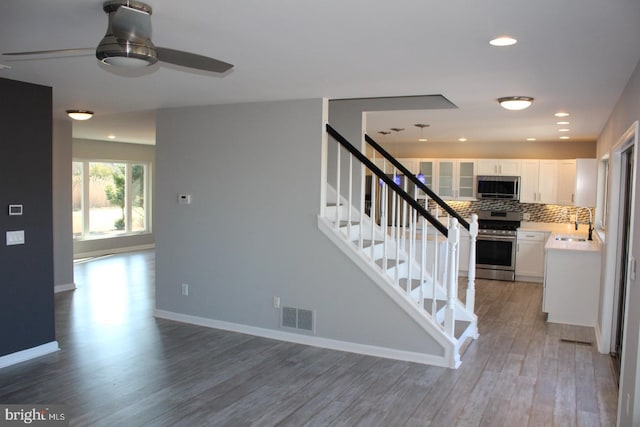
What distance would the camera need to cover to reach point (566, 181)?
849 cm

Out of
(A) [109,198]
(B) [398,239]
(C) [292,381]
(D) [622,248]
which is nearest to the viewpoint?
(C) [292,381]

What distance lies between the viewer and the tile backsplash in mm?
8883

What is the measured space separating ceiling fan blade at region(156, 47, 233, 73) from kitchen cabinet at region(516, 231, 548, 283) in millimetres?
7015

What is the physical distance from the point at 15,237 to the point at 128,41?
3011 millimetres

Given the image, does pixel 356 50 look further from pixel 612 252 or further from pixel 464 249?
pixel 464 249

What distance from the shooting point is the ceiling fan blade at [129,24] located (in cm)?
217

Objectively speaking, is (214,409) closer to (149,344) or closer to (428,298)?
(149,344)

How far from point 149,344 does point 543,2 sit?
441 centimetres

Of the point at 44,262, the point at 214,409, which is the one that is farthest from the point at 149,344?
the point at 214,409

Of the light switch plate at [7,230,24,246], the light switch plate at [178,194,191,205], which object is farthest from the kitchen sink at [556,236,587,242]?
the light switch plate at [7,230,24,246]

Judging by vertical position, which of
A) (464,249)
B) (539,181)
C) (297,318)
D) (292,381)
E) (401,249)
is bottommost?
(292,381)

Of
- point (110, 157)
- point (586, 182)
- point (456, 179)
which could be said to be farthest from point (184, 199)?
point (110, 157)

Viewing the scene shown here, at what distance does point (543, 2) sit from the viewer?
2.21 meters

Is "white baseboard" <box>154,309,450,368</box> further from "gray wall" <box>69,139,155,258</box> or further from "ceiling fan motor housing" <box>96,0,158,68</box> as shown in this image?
"gray wall" <box>69,139,155,258</box>
